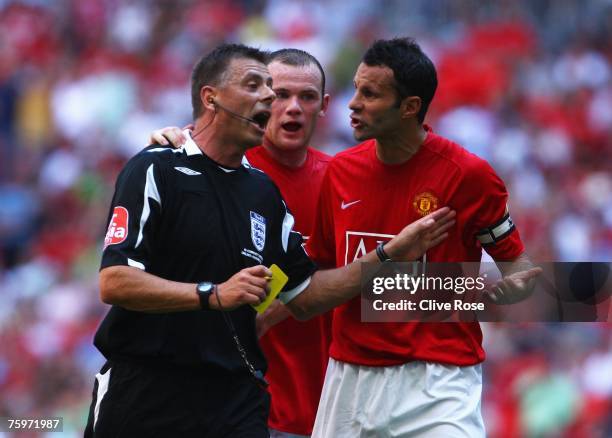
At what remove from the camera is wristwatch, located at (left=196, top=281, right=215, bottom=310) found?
16.1ft

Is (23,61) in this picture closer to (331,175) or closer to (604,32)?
(604,32)

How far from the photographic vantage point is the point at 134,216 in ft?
16.6

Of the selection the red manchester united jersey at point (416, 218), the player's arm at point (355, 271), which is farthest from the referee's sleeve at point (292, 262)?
the red manchester united jersey at point (416, 218)

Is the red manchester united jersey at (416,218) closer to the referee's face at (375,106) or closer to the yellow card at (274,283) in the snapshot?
the referee's face at (375,106)

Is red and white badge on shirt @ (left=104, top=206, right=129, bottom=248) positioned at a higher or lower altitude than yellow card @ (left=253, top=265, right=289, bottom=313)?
higher

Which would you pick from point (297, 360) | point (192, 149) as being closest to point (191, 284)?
point (192, 149)

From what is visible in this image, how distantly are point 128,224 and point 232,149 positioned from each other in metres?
0.66

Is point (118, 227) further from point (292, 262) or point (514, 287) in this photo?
point (514, 287)

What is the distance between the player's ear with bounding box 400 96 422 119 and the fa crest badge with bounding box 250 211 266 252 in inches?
35.4

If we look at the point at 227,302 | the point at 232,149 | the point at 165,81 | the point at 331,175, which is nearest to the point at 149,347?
the point at 227,302

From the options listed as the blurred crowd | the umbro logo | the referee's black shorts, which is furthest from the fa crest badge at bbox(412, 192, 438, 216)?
the blurred crowd

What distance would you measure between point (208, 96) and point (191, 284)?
0.97 meters

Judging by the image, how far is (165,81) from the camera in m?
14.2

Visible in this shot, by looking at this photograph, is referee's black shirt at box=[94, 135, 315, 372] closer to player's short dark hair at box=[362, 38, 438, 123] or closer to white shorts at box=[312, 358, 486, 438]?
white shorts at box=[312, 358, 486, 438]
